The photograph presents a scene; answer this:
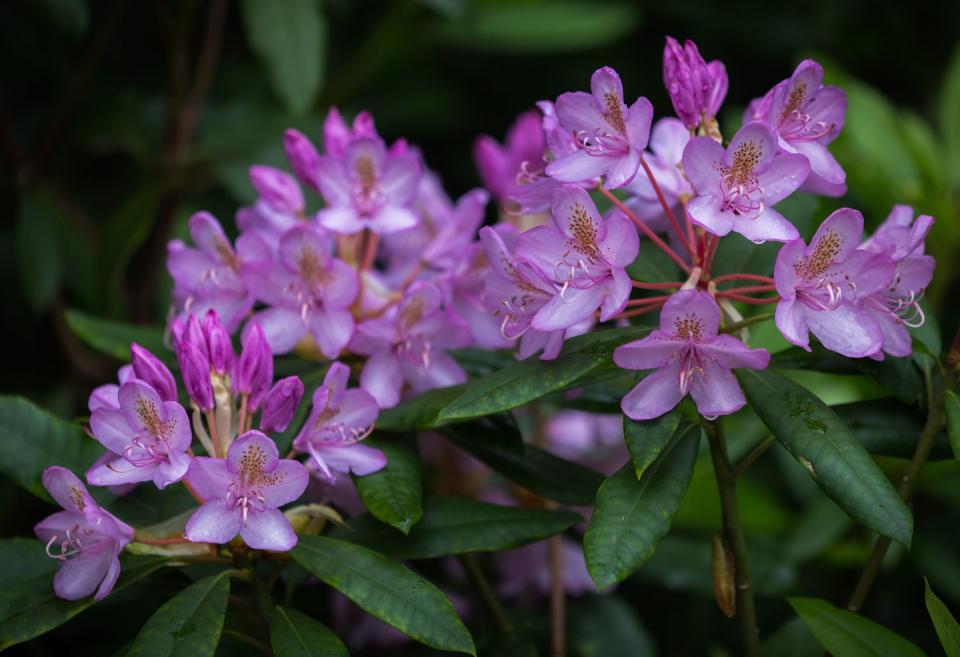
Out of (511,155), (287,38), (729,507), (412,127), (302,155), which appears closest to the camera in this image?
(729,507)

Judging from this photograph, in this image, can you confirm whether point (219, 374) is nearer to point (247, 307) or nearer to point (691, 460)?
point (247, 307)

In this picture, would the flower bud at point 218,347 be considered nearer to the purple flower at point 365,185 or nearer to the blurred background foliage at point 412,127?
the purple flower at point 365,185

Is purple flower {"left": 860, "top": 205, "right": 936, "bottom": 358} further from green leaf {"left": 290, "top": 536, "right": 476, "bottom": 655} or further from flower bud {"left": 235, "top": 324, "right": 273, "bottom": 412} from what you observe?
flower bud {"left": 235, "top": 324, "right": 273, "bottom": 412}

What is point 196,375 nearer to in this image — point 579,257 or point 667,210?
point 579,257

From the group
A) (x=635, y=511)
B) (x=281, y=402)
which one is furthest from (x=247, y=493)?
(x=635, y=511)

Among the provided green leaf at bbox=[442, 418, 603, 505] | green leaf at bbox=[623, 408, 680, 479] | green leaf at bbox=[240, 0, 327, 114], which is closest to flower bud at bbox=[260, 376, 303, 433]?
green leaf at bbox=[442, 418, 603, 505]

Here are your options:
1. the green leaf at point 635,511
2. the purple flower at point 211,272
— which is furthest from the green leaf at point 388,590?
the purple flower at point 211,272
